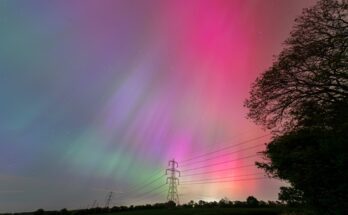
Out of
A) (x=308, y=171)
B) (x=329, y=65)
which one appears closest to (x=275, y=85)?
(x=329, y=65)

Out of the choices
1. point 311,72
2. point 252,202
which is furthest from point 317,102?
point 252,202

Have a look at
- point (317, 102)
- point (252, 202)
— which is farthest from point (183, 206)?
point (317, 102)

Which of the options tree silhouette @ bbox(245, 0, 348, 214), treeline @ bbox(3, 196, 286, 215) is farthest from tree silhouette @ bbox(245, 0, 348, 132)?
treeline @ bbox(3, 196, 286, 215)

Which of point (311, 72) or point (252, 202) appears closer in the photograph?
point (311, 72)

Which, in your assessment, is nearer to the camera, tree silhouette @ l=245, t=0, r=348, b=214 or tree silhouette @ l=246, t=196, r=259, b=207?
tree silhouette @ l=245, t=0, r=348, b=214

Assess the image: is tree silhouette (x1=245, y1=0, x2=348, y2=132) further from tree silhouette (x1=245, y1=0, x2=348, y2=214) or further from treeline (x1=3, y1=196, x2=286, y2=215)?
treeline (x1=3, y1=196, x2=286, y2=215)

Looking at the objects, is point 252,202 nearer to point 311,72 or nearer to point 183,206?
point 183,206

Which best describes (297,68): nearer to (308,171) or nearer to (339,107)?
(339,107)

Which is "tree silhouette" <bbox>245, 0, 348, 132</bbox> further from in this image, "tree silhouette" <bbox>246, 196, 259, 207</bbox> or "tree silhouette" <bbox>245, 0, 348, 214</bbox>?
"tree silhouette" <bbox>246, 196, 259, 207</bbox>

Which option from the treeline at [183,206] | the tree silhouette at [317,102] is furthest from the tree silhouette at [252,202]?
the tree silhouette at [317,102]

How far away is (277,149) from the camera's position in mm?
31406

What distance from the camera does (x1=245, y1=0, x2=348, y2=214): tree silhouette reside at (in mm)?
22734

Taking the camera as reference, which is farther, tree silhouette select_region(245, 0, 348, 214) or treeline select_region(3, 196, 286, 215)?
treeline select_region(3, 196, 286, 215)

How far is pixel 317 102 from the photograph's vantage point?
81.3ft
